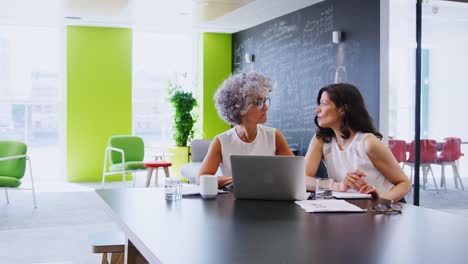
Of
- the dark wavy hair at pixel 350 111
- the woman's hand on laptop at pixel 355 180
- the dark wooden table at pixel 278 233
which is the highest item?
the dark wavy hair at pixel 350 111

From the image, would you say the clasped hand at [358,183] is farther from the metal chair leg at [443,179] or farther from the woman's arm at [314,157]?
the metal chair leg at [443,179]

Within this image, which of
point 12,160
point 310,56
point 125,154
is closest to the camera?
point 12,160

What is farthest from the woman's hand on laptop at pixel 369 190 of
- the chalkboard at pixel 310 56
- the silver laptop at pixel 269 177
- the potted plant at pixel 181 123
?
the potted plant at pixel 181 123

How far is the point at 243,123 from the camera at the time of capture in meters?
3.19

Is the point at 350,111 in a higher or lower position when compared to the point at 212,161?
higher

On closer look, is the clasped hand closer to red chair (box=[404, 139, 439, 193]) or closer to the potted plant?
red chair (box=[404, 139, 439, 193])

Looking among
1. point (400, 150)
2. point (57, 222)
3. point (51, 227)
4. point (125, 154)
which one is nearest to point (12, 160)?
point (57, 222)

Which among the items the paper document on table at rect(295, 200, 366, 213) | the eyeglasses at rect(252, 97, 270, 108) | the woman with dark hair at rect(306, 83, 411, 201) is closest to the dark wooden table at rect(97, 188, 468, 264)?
the paper document on table at rect(295, 200, 366, 213)

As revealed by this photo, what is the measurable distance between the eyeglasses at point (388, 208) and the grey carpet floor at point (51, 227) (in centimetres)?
196

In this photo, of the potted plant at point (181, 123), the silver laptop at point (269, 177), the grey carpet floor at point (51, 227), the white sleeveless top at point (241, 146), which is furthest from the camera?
the potted plant at point (181, 123)

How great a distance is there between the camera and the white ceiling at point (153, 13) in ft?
22.2

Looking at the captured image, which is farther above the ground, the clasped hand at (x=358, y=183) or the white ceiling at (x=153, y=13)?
the white ceiling at (x=153, y=13)

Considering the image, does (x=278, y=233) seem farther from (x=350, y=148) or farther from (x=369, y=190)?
(x=350, y=148)

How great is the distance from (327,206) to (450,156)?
4259 millimetres
